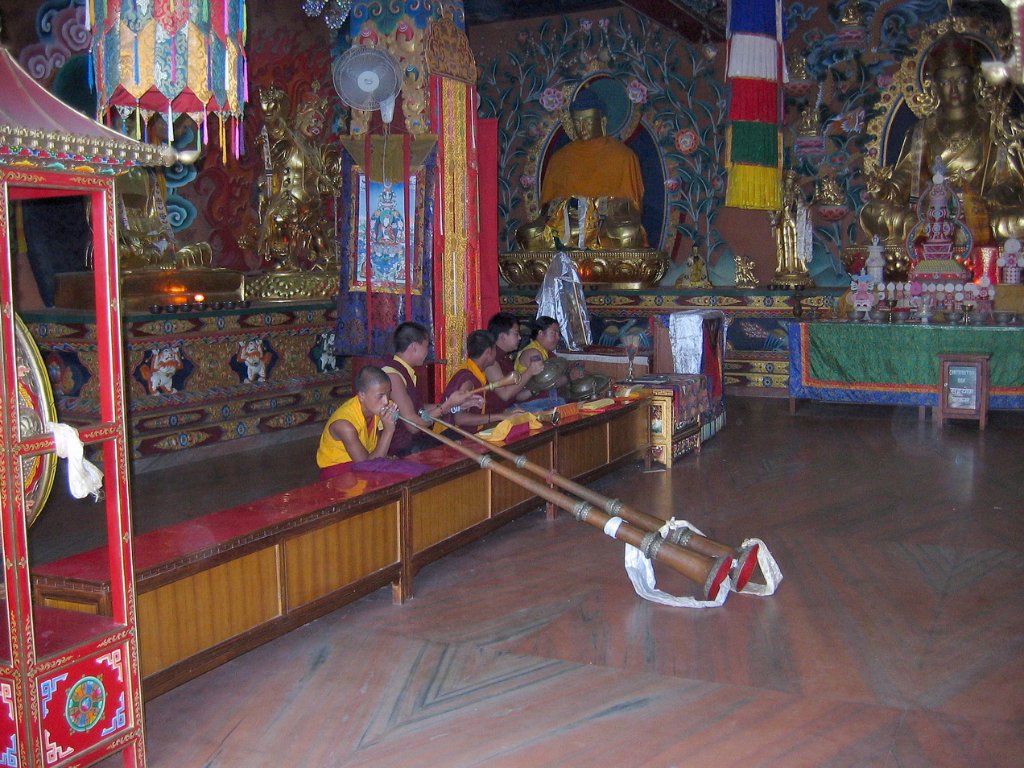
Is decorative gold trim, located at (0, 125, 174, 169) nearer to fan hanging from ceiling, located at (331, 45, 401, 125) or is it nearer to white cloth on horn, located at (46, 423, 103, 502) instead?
white cloth on horn, located at (46, 423, 103, 502)

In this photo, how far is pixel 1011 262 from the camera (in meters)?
8.38

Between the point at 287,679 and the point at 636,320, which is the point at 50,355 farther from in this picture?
the point at 636,320

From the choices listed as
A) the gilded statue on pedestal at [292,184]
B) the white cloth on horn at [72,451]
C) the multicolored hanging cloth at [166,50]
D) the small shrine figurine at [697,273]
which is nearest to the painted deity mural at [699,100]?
the small shrine figurine at [697,273]

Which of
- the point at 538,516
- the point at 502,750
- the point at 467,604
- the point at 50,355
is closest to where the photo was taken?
the point at 502,750

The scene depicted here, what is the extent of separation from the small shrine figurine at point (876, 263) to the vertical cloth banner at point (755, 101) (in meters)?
1.57

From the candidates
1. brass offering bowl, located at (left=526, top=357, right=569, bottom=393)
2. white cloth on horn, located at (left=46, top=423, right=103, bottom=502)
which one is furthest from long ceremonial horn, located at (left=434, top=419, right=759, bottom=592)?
white cloth on horn, located at (left=46, top=423, right=103, bottom=502)

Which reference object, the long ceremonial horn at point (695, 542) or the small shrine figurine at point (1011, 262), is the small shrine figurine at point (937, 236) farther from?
the long ceremonial horn at point (695, 542)

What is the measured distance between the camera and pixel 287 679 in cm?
319

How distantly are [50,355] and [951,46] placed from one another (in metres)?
7.19

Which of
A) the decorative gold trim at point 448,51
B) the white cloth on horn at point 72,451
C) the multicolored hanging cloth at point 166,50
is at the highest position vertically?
the decorative gold trim at point 448,51

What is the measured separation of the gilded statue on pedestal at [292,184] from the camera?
27.2ft

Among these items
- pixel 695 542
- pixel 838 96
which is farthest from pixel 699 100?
pixel 695 542

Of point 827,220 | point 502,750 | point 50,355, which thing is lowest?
point 502,750

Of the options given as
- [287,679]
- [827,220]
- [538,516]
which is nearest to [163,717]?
[287,679]
